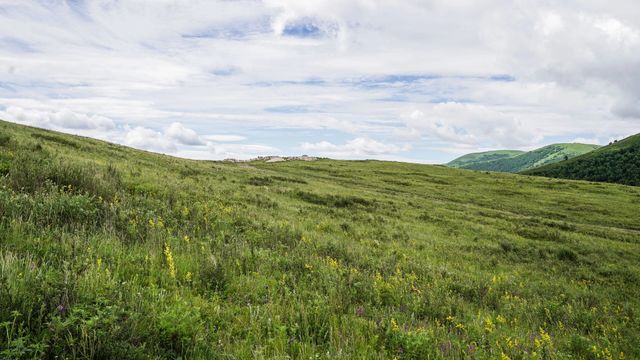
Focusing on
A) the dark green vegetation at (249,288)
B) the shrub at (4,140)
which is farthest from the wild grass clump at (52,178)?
the shrub at (4,140)

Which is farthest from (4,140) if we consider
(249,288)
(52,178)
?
(249,288)

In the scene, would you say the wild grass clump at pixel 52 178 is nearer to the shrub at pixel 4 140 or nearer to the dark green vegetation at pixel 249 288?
the dark green vegetation at pixel 249 288

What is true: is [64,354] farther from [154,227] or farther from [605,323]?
[605,323]

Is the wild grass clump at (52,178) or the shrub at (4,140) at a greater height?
the shrub at (4,140)

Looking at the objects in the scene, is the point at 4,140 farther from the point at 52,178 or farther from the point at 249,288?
the point at 249,288

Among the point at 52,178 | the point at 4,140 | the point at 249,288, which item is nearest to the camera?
the point at 249,288

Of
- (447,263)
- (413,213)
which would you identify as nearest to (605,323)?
(447,263)

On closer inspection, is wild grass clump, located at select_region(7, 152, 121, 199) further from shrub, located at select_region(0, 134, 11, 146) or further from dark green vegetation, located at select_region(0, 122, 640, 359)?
shrub, located at select_region(0, 134, 11, 146)

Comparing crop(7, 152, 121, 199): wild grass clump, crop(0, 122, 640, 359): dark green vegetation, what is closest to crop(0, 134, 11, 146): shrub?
crop(0, 122, 640, 359): dark green vegetation

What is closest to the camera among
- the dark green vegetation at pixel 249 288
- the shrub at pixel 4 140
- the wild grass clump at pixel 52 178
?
the dark green vegetation at pixel 249 288

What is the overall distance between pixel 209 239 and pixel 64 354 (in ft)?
18.2

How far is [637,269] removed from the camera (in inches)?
707

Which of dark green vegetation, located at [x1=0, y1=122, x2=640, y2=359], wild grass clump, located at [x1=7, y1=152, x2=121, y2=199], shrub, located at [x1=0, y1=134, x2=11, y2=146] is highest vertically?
shrub, located at [x1=0, y1=134, x2=11, y2=146]

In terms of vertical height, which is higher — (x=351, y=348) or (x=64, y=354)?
(x=64, y=354)
